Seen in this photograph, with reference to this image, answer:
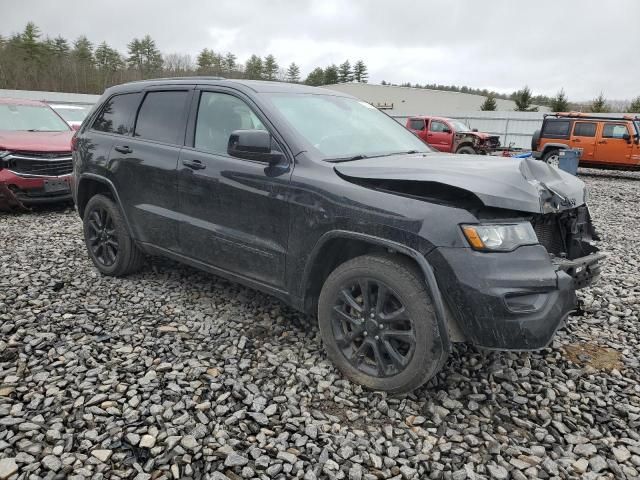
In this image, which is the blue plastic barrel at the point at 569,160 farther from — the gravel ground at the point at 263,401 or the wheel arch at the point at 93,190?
the wheel arch at the point at 93,190

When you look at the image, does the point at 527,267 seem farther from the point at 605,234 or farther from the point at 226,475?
the point at 605,234

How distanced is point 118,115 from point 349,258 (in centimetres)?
276

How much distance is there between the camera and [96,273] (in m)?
4.59

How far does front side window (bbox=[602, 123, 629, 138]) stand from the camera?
46.6ft

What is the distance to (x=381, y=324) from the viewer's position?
8.68 feet

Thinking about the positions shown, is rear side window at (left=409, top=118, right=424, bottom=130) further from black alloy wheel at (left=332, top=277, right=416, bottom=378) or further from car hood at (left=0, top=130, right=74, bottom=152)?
black alloy wheel at (left=332, top=277, right=416, bottom=378)

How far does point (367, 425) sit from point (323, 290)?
81cm

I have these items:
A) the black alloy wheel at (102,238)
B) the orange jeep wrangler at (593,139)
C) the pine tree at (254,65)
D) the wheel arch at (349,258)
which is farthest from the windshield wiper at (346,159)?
the pine tree at (254,65)

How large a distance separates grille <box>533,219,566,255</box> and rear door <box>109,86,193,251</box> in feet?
8.50

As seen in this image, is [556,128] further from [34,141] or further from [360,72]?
[360,72]

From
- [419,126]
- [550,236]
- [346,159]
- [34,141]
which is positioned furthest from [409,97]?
[550,236]

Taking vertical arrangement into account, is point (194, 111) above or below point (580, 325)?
above

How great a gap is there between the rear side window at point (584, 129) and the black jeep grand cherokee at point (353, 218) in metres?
13.7

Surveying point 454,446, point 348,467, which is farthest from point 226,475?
point 454,446
